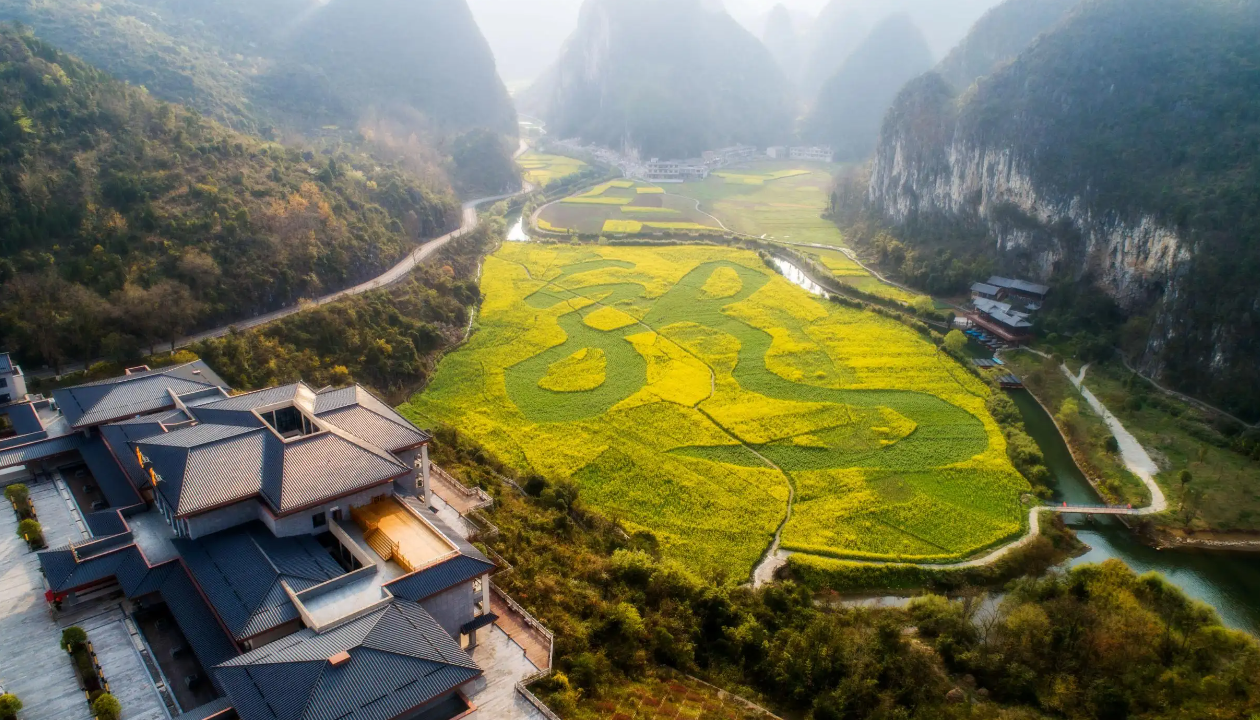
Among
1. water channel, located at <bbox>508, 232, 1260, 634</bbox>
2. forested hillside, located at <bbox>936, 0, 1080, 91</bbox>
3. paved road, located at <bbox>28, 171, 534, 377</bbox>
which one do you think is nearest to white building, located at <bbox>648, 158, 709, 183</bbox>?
forested hillside, located at <bbox>936, 0, 1080, 91</bbox>

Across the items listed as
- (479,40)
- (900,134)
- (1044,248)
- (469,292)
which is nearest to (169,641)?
(469,292)

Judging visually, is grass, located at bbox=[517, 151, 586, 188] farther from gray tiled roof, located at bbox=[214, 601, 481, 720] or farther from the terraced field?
gray tiled roof, located at bbox=[214, 601, 481, 720]

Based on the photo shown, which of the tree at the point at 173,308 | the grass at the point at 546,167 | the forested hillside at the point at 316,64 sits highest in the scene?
the forested hillside at the point at 316,64

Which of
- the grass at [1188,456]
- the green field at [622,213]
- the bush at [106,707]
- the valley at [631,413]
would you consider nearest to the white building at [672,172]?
the green field at [622,213]

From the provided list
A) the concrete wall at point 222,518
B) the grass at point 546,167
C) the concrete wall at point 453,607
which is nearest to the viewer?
the concrete wall at point 453,607

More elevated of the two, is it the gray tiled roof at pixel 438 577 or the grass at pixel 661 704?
the gray tiled roof at pixel 438 577

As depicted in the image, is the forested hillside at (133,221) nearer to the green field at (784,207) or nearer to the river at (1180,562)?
the river at (1180,562)
